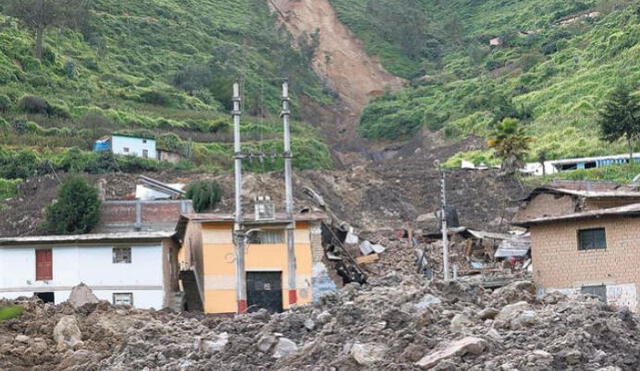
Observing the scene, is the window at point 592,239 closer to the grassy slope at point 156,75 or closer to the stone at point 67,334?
the stone at point 67,334

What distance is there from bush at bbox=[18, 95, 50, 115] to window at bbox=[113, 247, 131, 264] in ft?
123

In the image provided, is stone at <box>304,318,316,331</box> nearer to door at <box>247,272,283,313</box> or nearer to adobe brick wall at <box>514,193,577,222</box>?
door at <box>247,272,283,313</box>

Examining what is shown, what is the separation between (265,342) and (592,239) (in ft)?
44.0

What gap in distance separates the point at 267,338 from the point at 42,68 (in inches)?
2612

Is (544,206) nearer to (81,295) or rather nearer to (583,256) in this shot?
(583,256)

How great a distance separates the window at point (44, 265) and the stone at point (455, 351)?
2112 cm

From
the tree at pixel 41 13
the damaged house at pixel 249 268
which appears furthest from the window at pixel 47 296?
the tree at pixel 41 13

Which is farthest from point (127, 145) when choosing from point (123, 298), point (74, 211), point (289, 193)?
point (289, 193)

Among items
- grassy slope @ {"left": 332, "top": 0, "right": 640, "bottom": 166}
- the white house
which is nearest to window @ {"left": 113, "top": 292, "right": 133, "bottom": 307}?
the white house

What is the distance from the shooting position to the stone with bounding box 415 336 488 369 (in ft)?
48.8

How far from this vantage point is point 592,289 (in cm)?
2814

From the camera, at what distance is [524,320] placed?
52.7ft

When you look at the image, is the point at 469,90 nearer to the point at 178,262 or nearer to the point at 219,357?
the point at 178,262

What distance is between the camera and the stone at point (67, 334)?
21141 mm
